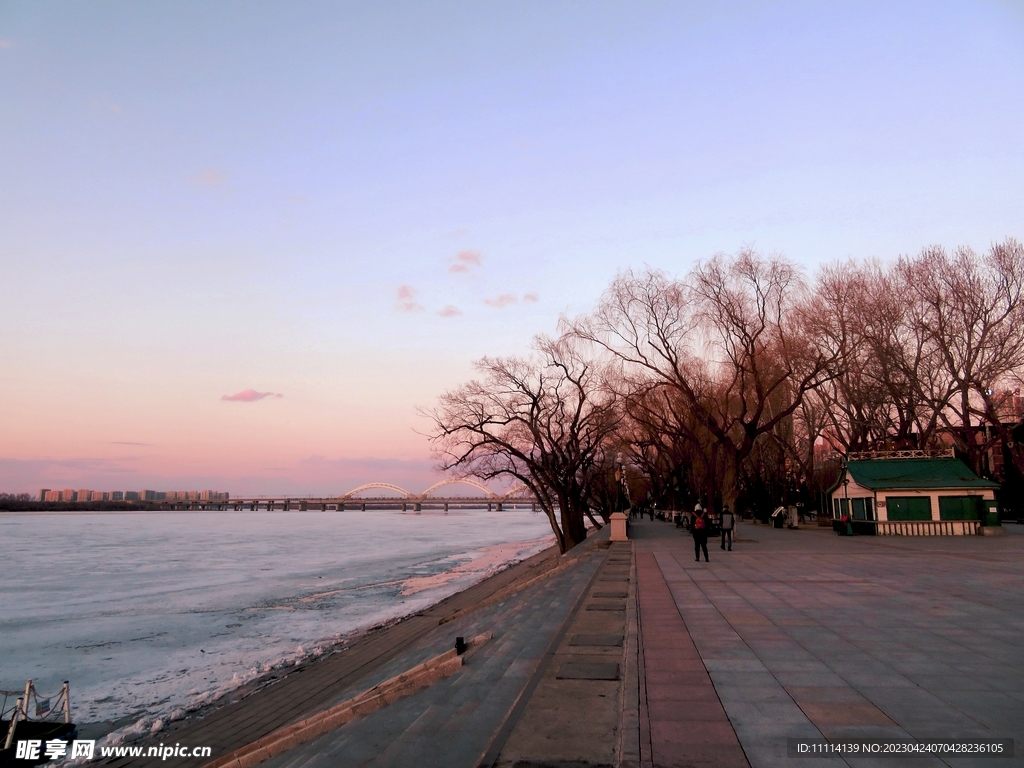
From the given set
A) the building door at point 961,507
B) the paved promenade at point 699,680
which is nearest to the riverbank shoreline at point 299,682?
the paved promenade at point 699,680

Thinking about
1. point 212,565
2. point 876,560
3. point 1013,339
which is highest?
point 1013,339

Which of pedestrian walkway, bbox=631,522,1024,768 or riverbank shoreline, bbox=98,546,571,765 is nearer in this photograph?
pedestrian walkway, bbox=631,522,1024,768

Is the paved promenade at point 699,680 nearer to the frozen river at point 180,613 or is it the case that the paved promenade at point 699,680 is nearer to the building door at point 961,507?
the frozen river at point 180,613

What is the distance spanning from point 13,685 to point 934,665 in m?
18.6

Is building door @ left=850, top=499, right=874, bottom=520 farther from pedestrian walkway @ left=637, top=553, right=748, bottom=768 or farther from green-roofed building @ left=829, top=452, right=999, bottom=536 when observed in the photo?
pedestrian walkway @ left=637, top=553, right=748, bottom=768

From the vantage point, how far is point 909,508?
1189 inches

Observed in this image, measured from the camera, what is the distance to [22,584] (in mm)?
33688

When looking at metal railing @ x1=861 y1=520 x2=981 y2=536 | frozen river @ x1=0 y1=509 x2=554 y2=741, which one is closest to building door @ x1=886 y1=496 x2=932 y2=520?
metal railing @ x1=861 y1=520 x2=981 y2=536

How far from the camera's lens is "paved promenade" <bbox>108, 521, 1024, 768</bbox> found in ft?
18.9

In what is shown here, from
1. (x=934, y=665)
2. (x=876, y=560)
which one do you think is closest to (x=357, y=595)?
(x=876, y=560)

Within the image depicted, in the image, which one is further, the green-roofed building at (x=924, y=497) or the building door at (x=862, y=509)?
the building door at (x=862, y=509)

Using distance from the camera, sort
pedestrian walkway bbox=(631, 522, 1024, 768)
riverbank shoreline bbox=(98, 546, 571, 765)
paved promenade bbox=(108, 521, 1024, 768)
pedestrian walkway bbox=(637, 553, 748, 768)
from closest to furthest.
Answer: pedestrian walkway bbox=(637, 553, 748, 768)
paved promenade bbox=(108, 521, 1024, 768)
pedestrian walkway bbox=(631, 522, 1024, 768)
riverbank shoreline bbox=(98, 546, 571, 765)

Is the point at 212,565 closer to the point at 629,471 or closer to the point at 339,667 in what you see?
the point at 339,667

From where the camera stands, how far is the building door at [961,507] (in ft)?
97.2
